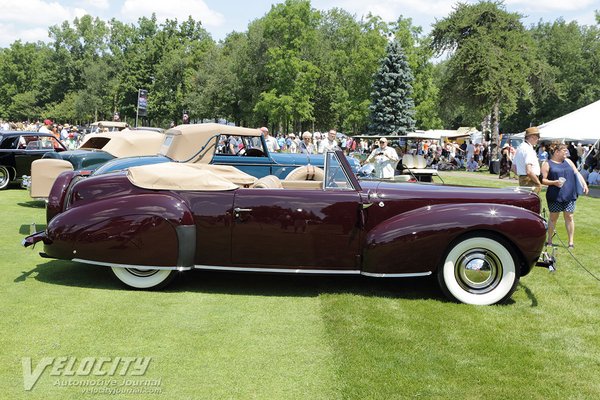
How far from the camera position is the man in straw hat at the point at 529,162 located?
321 inches

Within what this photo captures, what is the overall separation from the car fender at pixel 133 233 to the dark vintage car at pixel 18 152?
9.40 metres

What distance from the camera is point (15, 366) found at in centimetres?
377

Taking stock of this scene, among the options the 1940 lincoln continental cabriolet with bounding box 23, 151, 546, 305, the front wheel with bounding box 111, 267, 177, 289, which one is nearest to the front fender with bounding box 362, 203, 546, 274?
the 1940 lincoln continental cabriolet with bounding box 23, 151, 546, 305

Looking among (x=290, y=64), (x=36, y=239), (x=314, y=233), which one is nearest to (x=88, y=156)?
(x=36, y=239)

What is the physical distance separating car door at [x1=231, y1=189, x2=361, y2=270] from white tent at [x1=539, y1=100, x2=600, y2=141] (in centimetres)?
1475

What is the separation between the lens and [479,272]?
5430 millimetres

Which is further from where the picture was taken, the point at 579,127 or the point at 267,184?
the point at 579,127

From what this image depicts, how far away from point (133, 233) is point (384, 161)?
7.00 metres

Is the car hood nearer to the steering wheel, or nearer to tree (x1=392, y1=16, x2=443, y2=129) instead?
the steering wheel

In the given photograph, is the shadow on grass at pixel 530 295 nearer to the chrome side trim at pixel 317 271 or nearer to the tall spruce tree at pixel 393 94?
the chrome side trim at pixel 317 271

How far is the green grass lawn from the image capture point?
3615mm

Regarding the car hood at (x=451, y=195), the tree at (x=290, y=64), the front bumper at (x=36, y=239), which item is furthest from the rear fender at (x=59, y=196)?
the tree at (x=290, y=64)

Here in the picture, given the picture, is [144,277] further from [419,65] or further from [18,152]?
[419,65]

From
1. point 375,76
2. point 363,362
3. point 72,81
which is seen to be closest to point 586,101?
point 375,76
